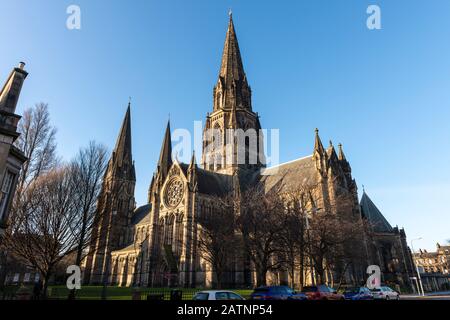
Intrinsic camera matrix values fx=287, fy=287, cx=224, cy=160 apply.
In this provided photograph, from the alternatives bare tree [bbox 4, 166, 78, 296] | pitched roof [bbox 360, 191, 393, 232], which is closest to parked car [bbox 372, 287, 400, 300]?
pitched roof [bbox 360, 191, 393, 232]

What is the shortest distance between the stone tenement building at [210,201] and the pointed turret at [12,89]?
9520mm

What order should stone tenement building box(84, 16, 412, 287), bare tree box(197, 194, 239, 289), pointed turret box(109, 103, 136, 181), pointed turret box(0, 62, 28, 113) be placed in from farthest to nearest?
pointed turret box(109, 103, 136, 181), stone tenement building box(84, 16, 412, 287), bare tree box(197, 194, 239, 289), pointed turret box(0, 62, 28, 113)

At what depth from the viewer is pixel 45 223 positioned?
1936 cm

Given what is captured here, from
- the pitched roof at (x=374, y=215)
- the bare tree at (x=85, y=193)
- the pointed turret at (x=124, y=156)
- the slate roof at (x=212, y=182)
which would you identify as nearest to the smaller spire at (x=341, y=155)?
the pitched roof at (x=374, y=215)

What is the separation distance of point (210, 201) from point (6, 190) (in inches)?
1223

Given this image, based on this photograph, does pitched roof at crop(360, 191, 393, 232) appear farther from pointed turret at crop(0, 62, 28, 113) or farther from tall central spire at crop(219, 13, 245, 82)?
pointed turret at crop(0, 62, 28, 113)

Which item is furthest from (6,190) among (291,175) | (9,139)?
(291,175)

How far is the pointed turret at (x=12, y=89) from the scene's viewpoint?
14.0 meters

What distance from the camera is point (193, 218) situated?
4022 cm

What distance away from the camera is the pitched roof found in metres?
46.1

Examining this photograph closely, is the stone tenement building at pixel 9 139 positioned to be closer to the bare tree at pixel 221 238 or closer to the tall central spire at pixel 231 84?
the bare tree at pixel 221 238

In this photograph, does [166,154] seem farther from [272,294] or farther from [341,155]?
[272,294]

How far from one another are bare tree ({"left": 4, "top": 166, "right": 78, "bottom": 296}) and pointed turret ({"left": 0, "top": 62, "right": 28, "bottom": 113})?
300 inches
